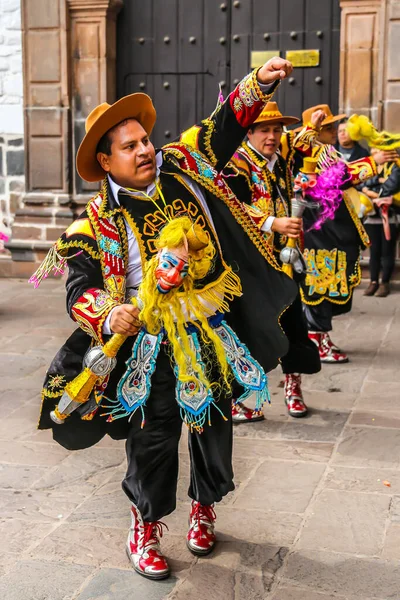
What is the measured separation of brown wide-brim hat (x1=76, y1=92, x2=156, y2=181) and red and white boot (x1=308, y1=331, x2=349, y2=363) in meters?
3.29

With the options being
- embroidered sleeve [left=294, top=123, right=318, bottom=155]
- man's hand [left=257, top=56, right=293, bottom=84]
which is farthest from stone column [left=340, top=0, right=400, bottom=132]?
man's hand [left=257, top=56, right=293, bottom=84]

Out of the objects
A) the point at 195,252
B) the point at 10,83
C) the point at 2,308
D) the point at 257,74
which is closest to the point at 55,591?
the point at 195,252

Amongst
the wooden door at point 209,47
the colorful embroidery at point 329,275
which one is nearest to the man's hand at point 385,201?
the wooden door at point 209,47

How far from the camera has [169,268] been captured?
3000mm

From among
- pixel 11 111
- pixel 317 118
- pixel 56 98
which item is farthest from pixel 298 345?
pixel 11 111

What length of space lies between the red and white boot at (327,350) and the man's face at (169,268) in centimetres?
362

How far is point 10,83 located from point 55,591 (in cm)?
766

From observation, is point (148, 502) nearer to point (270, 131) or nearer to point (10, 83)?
point (270, 131)

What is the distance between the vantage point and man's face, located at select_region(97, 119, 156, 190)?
3.36 meters

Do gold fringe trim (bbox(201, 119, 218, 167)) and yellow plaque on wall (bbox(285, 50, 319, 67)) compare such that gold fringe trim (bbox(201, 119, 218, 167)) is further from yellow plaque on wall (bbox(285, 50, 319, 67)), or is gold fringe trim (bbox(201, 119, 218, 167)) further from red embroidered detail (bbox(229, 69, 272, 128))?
yellow plaque on wall (bbox(285, 50, 319, 67))

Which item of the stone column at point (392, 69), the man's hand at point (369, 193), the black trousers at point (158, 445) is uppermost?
the stone column at point (392, 69)

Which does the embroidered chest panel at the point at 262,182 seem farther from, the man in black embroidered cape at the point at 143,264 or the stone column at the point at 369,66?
the stone column at the point at 369,66

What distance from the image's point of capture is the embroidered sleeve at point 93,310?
125 inches

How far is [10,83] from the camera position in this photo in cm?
1010
